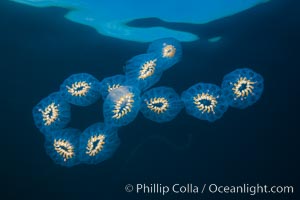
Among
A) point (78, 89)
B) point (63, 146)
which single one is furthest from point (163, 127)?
point (63, 146)

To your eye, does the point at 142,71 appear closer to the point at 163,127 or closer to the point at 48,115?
the point at 163,127

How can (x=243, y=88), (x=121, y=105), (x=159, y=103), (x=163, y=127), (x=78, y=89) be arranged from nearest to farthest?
1. (x=121, y=105)
2. (x=243, y=88)
3. (x=159, y=103)
4. (x=78, y=89)
5. (x=163, y=127)

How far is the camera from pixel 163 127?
8812mm

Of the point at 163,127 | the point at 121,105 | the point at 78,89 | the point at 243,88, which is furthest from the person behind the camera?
the point at 163,127

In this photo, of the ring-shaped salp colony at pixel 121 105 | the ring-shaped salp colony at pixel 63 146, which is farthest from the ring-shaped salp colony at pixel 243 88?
the ring-shaped salp colony at pixel 63 146

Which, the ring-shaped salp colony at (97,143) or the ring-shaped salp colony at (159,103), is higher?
the ring-shaped salp colony at (159,103)

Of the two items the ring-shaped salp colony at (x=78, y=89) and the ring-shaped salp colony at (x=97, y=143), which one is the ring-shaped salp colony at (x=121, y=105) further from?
the ring-shaped salp colony at (x=78, y=89)

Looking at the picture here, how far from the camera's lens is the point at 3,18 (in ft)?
26.1

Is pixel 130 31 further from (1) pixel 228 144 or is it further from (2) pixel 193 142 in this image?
(1) pixel 228 144

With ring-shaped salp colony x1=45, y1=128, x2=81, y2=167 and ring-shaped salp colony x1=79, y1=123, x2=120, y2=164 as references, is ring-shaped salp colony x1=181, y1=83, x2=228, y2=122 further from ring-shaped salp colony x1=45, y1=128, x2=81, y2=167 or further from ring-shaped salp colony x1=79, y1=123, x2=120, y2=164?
ring-shaped salp colony x1=45, y1=128, x2=81, y2=167

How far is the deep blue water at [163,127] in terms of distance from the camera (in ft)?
28.0

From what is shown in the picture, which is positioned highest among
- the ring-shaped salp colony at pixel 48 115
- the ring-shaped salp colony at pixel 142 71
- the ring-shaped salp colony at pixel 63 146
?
the ring-shaped salp colony at pixel 142 71

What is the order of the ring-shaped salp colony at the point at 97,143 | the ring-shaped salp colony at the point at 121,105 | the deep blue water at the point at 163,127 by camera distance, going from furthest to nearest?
the deep blue water at the point at 163,127 < the ring-shaped salp colony at the point at 97,143 < the ring-shaped salp colony at the point at 121,105

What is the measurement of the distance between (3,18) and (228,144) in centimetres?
775
